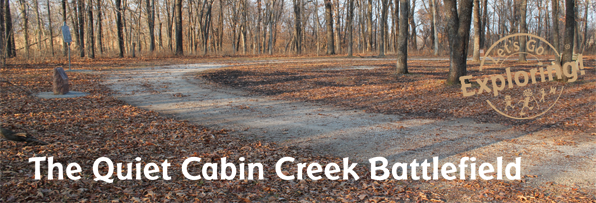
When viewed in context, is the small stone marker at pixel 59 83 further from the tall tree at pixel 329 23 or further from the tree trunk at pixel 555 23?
the tall tree at pixel 329 23

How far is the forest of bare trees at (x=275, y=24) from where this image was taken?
17109mm

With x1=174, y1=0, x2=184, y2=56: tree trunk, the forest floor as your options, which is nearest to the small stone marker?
the forest floor

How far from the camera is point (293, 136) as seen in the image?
7621 millimetres

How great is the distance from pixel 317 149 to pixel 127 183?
9.99 feet

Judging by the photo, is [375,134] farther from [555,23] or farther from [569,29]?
[555,23]

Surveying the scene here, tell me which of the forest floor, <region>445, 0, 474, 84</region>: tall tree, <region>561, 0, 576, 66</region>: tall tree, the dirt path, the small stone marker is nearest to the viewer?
the forest floor

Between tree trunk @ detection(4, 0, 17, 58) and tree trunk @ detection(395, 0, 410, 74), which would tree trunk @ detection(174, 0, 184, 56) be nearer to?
tree trunk @ detection(4, 0, 17, 58)

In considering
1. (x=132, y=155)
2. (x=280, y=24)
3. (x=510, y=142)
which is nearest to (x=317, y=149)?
(x=132, y=155)

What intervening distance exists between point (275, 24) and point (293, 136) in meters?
47.2

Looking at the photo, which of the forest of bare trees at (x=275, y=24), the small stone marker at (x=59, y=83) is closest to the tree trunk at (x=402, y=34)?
the forest of bare trees at (x=275, y=24)

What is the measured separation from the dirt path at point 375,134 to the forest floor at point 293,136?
3 centimetres

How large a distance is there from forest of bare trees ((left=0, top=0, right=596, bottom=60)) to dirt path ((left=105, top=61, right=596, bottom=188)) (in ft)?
18.6

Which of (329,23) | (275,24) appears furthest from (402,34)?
(275,24)

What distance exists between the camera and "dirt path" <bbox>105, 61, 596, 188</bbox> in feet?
19.6
